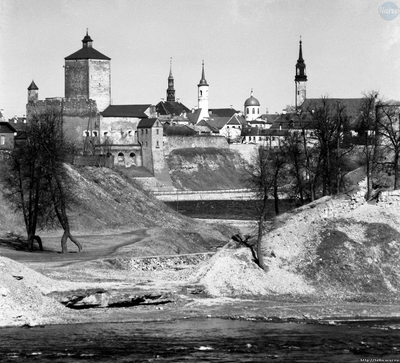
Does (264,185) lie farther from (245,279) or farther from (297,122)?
(297,122)

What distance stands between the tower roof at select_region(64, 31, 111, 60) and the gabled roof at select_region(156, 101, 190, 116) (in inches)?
2066

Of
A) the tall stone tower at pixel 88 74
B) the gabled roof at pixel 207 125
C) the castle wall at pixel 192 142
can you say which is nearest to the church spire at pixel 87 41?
the tall stone tower at pixel 88 74

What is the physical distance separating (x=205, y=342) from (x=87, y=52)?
102778 mm

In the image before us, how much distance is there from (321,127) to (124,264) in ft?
58.8

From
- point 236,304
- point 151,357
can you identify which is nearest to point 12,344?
point 151,357

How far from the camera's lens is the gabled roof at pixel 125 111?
134 metres

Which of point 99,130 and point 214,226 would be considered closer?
point 214,226

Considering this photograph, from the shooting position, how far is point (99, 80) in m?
132

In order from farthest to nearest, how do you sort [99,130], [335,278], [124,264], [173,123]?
[173,123]
[99,130]
[124,264]
[335,278]

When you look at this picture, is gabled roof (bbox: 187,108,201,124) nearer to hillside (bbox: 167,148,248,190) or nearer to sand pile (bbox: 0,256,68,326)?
hillside (bbox: 167,148,248,190)

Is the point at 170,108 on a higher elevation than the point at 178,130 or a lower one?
higher

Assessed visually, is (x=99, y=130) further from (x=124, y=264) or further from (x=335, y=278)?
(x=335, y=278)

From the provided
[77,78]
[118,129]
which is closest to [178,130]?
[118,129]

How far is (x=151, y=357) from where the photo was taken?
29.3 m
